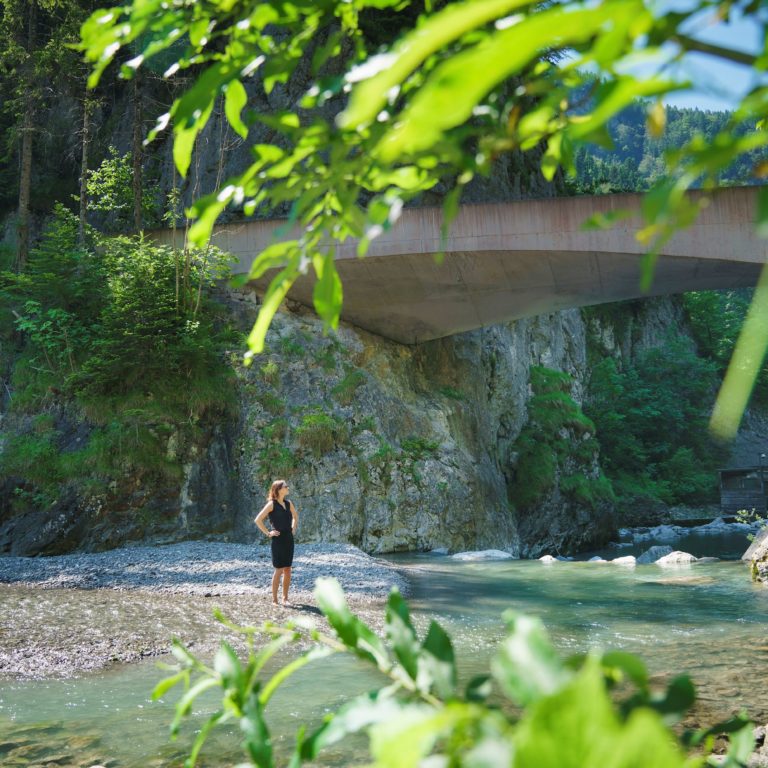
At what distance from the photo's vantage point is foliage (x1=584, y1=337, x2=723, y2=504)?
37.5 metres

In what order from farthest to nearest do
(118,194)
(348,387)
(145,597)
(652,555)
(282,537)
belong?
(118,194) < (348,387) < (652,555) < (145,597) < (282,537)

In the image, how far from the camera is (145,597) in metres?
9.69

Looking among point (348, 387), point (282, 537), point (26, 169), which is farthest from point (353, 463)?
point (26, 169)

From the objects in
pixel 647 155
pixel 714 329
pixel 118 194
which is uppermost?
pixel 647 155

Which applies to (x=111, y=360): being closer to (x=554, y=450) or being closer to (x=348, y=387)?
(x=348, y=387)

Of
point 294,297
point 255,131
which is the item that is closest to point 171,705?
point 294,297

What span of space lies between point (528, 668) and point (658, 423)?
42198 mm

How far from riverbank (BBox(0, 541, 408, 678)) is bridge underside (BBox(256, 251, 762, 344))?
642cm

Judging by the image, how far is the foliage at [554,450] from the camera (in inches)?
914

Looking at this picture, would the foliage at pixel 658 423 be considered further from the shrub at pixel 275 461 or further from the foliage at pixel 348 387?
the shrub at pixel 275 461

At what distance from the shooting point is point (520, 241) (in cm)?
1600

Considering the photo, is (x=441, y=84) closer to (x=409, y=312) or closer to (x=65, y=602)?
(x=65, y=602)

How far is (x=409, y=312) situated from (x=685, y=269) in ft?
22.0

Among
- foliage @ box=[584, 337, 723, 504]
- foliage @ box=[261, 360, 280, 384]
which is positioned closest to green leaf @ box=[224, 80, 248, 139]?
foliage @ box=[261, 360, 280, 384]
